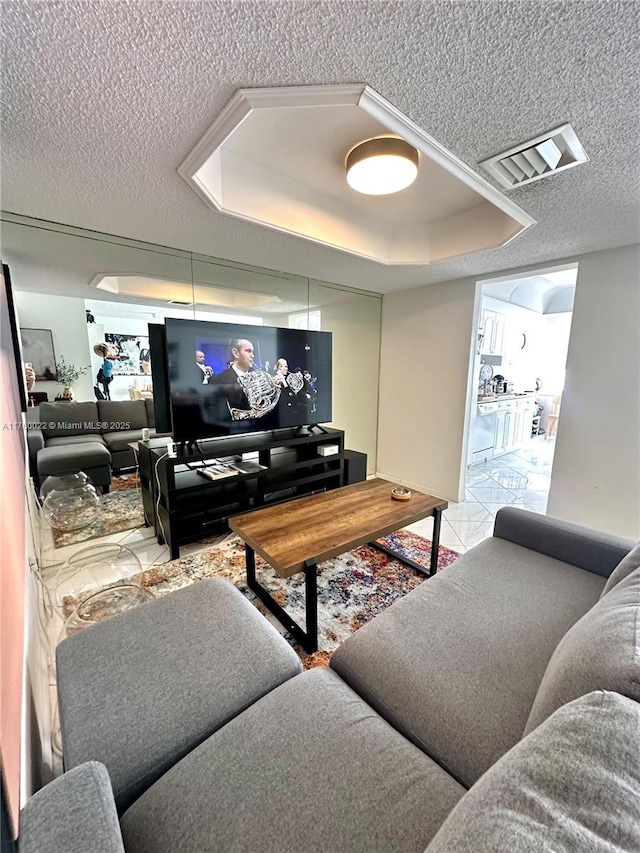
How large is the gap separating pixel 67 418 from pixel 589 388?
4.05 meters

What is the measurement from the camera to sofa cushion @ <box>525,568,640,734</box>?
0.63 meters

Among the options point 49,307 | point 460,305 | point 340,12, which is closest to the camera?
point 340,12

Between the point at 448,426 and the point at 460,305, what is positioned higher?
the point at 460,305

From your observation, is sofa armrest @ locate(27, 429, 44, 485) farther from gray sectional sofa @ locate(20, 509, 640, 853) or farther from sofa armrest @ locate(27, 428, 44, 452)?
gray sectional sofa @ locate(20, 509, 640, 853)

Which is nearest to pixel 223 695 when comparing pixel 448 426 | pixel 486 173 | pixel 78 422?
pixel 486 173

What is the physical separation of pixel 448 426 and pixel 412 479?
813 millimetres

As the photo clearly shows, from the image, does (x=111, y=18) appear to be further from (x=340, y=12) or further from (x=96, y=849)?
(x=96, y=849)

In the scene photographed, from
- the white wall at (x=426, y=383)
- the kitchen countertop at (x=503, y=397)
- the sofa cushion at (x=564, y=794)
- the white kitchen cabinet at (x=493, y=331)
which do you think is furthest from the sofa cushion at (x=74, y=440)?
the white kitchen cabinet at (x=493, y=331)

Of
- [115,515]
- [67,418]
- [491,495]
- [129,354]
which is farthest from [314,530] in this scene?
[491,495]

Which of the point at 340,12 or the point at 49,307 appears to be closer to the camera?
the point at 340,12

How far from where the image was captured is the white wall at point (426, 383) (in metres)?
3.40

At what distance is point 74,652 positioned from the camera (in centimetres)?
107

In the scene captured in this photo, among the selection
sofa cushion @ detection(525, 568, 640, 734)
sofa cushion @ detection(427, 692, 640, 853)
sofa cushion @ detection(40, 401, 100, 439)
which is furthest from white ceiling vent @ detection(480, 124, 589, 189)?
sofa cushion @ detection(40, 401, 100, 439)

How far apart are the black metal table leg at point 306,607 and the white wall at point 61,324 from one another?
5.86 ft
